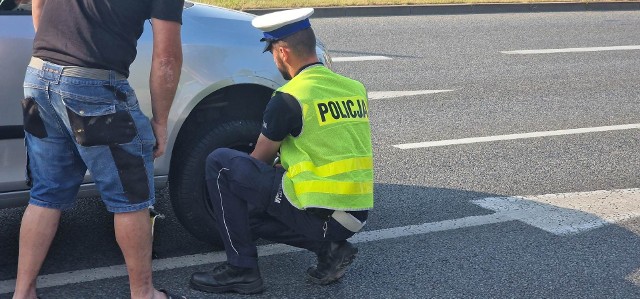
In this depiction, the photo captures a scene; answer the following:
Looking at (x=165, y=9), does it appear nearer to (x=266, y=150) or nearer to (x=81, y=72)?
(x=81, y=72)

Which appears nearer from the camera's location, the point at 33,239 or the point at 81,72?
the point at 81,72

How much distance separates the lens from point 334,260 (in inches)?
175

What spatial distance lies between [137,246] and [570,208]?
2896 mm

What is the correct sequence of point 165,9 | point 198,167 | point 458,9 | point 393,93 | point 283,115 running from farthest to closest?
point 458,9
point 393,93
point 198,167
point 283,115
point 165,9

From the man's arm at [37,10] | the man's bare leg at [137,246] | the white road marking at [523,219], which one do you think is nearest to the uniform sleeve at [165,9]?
the man's arm at [37,10]

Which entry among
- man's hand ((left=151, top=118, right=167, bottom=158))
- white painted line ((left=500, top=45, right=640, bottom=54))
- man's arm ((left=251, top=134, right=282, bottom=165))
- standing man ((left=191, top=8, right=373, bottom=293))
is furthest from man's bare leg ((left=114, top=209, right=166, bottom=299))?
white painted line ((left=500, top=45, right=640, bottom=54))

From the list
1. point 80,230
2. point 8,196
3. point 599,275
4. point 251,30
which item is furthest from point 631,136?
point 8,196

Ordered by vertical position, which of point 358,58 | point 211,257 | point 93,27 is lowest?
point 358,58

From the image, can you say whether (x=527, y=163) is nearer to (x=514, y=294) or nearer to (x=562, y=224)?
(x=562, y=224)

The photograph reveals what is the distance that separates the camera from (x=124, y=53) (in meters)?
3.72

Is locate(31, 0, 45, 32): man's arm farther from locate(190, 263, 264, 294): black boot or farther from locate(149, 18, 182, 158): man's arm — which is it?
locate(190, 263, 264, 294): black boot

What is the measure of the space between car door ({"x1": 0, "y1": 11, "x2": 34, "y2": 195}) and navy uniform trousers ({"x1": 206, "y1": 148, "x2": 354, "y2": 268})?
84 centimetres

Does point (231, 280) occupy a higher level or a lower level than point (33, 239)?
lower

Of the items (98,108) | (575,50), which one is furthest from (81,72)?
(575,50)
